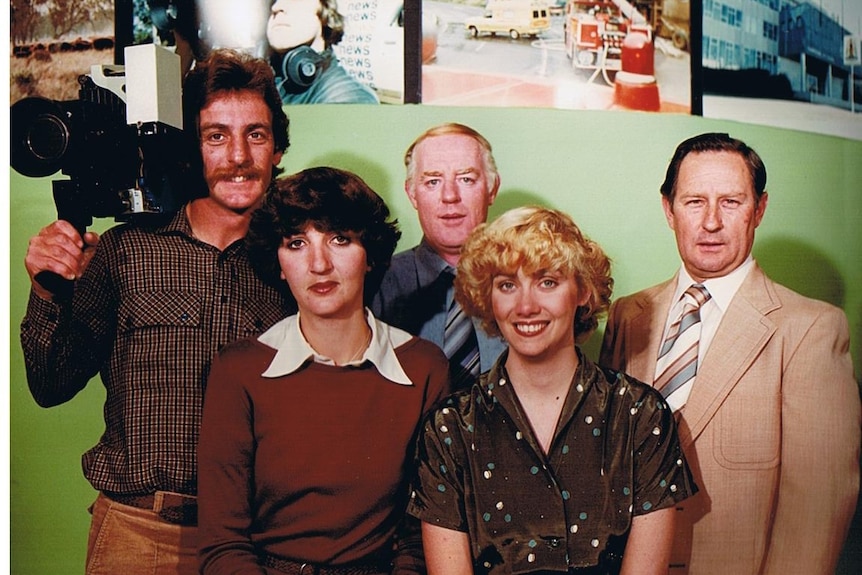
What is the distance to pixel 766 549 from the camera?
190 cm

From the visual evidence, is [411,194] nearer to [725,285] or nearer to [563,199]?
[563,199]

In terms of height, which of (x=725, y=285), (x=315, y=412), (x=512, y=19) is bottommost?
(x=315, y=412)

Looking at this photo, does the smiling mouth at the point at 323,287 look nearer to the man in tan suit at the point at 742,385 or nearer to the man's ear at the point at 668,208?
the man in tan suit at the point at 742,385

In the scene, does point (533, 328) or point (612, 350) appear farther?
point (612, 350)

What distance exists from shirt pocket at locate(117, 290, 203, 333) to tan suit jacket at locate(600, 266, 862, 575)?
1.04 m

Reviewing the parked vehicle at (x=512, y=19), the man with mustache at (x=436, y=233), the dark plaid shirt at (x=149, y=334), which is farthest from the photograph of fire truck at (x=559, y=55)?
the dark plaid shirt at (x=149, y=334)

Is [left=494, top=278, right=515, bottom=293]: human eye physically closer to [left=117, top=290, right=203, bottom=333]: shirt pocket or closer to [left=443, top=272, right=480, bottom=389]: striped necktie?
[left=443, top=272, right=480, bottom=389]: striped necktie

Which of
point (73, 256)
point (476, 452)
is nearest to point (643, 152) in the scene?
point (476, 452)

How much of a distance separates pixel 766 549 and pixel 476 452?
26.0 inches

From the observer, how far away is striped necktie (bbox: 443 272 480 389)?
6.29 ft

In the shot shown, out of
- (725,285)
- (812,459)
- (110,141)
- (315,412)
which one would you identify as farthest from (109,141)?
(812,459)

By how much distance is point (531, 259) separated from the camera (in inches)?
68.6

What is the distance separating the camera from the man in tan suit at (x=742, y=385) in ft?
6.23

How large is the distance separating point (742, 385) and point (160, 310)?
1.21 meters
